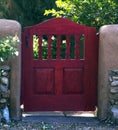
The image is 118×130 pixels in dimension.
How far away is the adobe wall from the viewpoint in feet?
21.4

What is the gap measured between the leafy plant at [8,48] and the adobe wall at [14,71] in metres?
0.37

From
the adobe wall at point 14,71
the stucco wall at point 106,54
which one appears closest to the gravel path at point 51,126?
the adobe wall at point 14,71

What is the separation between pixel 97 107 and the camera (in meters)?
7.07

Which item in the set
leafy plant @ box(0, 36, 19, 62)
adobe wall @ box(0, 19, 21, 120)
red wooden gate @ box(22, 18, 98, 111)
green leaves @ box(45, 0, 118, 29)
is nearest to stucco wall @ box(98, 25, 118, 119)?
red wooden gate @ box(22, 18, 98, 111)

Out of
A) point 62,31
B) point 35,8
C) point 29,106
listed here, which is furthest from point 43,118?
point 35,8

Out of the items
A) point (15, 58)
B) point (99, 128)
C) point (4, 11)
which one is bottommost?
point (99, 128)

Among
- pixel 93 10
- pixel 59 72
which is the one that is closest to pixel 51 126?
pixel 59 72

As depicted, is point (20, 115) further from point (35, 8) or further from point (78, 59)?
point (35, 8)

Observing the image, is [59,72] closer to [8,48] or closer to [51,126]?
[51,126]

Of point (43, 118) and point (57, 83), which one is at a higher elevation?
point (57, 83)

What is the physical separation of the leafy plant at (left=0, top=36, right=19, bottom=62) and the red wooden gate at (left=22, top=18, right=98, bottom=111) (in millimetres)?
781

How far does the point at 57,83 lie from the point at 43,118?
24.2 inches

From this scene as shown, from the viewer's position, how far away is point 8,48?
19.8ft

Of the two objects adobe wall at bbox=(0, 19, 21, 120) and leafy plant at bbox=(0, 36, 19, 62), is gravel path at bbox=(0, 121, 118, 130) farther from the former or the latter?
leafy plant at bbox=(0, 36, 19, 62)
